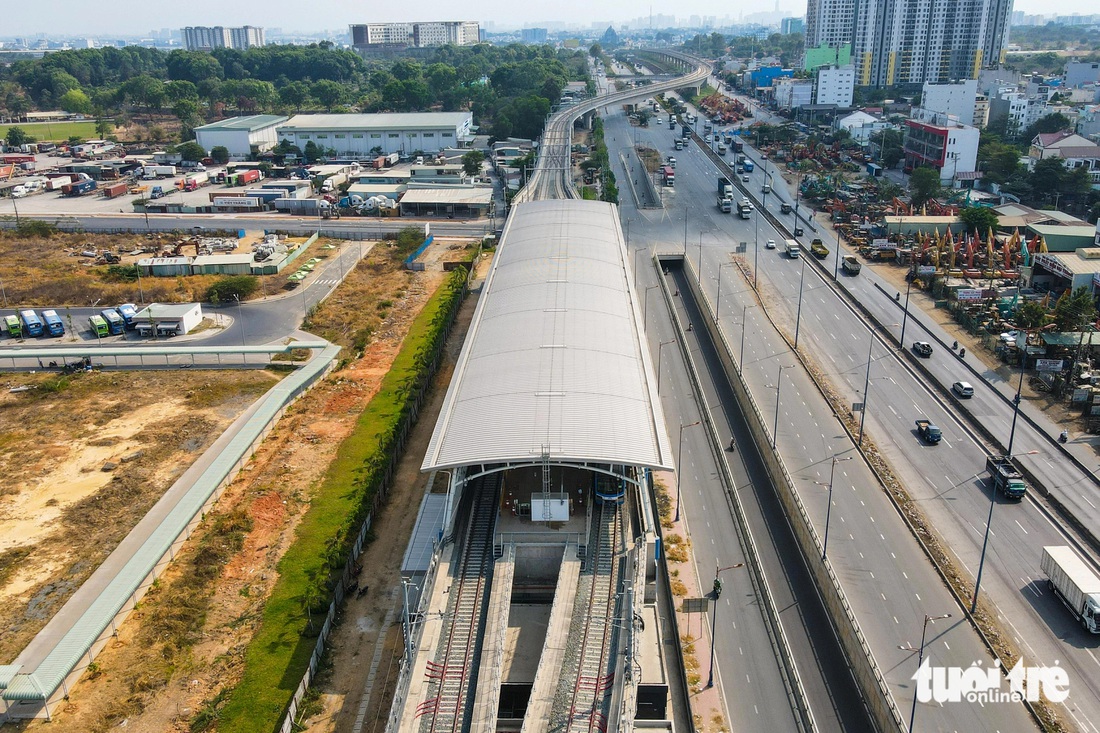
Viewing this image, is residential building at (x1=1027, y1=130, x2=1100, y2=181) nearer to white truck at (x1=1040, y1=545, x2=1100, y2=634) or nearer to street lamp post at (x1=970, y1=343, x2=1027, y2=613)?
street lamp post at (x1=970, y1=343, x2=1027, y2=613)

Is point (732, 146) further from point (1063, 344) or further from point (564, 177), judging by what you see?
point (1063, 344)

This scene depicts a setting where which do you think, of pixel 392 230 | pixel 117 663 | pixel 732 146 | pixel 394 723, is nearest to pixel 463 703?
pixel 394 723

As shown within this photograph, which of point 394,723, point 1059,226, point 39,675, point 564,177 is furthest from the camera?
point 564,177

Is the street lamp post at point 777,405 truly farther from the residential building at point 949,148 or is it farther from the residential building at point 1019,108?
the residential building at point 1019,108

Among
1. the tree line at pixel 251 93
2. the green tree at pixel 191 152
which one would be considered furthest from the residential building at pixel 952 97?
the green tree at pixel 191 152

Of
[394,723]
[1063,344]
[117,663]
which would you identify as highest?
[1063,344]
